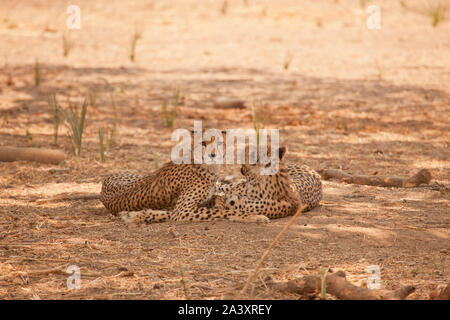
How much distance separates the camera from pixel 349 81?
38.3 ft

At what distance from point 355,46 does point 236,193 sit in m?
9.32

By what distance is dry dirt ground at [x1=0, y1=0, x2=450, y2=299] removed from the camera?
4277mm

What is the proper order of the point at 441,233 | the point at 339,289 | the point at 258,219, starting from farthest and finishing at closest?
1. the point at 258,219
2. the point at 441,233
3. the point at 339,289

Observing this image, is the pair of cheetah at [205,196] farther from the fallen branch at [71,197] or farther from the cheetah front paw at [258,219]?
the fallen branch at [71,197]

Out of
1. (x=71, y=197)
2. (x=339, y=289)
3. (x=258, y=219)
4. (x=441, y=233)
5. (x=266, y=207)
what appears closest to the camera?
(x=339, y=289)

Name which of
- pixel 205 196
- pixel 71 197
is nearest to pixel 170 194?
pixel 205 196

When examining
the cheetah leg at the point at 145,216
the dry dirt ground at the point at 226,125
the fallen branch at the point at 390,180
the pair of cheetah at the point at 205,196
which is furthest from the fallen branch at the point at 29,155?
the fallen branch at the point at 390,180

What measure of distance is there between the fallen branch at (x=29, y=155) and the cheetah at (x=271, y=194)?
2.49 meters

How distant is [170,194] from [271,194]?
920 mm

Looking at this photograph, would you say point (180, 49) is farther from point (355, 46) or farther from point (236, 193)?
point (236, 193)

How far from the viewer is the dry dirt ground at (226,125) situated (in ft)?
14.0

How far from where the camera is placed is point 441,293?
3432mm

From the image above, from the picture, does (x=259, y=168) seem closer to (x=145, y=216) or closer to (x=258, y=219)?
(x=258, y=219)
